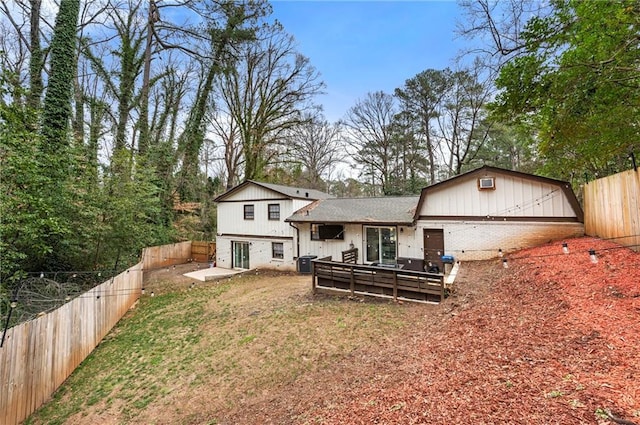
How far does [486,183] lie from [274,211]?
33.0 feet

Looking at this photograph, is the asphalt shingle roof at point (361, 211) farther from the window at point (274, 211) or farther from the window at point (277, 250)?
the window at point (277, 250)

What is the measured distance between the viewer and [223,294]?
11.3 m

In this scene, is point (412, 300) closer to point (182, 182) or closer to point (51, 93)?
point (51, 93)

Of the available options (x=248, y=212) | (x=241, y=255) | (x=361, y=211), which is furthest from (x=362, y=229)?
(x=241, y=255)

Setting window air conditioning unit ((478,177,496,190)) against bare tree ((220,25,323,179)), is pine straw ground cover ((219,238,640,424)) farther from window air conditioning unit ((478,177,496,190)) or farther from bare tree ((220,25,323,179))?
bare tree ((220,25,323,179))

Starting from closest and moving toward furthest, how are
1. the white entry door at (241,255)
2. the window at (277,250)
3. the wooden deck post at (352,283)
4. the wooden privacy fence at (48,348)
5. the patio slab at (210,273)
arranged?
1. the wooden privacy fence at (48,348)
2. the wooden deck post at (352,283)
3. the patio slab at (210,273)
4. the window at (277,250)
5. the white entry door at (241,255)

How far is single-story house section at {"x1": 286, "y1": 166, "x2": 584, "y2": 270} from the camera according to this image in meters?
10.1

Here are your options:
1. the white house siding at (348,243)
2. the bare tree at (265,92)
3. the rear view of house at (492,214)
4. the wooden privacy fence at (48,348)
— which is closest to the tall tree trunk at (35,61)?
the wooden privacy fence at (48,348)

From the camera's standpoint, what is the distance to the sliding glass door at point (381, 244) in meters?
12.4

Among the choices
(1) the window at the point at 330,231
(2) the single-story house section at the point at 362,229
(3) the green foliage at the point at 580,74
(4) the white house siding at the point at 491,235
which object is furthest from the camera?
(1) the window at the point at 330,231

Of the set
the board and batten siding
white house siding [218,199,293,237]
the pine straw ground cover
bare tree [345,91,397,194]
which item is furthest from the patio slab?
bare tree [345,91,397,194]

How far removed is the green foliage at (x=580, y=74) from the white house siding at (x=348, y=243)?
5900 mm

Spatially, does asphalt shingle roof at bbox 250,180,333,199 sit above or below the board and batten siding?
above

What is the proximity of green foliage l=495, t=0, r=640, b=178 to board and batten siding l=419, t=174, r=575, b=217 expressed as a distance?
10.4 ft
